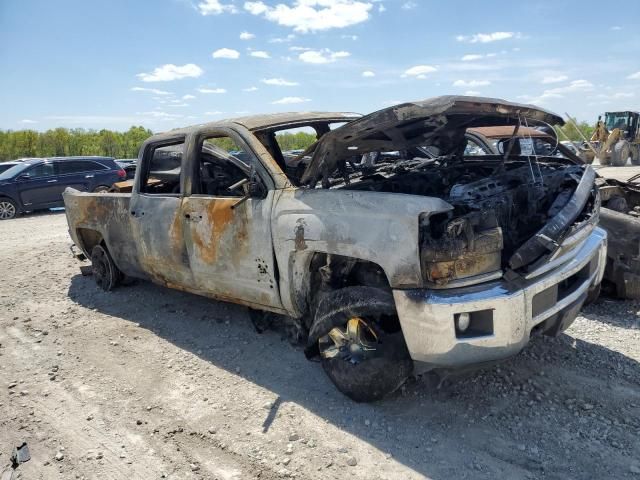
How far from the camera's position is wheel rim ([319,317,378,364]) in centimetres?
301

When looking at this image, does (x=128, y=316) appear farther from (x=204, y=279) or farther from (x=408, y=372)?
(x=408, y=372)

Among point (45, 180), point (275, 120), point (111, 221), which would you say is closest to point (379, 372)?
point (275, 120)

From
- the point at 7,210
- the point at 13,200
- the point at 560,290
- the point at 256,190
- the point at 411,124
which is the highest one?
the point at 411,124

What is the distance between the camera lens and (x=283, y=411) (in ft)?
10.2

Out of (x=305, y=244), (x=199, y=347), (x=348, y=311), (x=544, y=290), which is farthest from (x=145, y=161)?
(x=544, y=290)

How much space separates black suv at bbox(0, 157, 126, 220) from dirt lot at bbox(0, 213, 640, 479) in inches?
410

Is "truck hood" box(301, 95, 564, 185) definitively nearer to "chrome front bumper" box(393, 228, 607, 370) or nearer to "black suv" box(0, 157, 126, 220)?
"chrome front bumper" box(393, 228, 607, 370)

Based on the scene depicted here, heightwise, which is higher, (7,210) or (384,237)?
(384,237)

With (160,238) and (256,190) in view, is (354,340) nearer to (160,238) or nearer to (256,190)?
(256,190)

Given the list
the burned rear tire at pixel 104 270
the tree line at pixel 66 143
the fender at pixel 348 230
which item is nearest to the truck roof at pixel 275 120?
the fender at pixel 348 230

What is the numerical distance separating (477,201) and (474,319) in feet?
2.70

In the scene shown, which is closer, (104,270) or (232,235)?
(232,235)

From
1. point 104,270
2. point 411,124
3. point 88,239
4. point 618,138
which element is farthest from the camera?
point 618,138

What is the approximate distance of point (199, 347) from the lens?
163 inches
